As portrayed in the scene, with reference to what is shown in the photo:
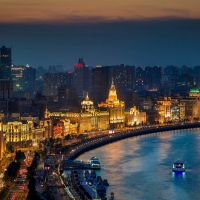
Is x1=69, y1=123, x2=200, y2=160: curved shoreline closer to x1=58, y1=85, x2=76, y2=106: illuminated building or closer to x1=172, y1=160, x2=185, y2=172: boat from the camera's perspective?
x1=172, y1=160, x2=185, y2=172: boat

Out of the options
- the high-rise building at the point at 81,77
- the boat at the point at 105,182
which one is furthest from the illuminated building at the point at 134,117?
the high-rise building at the point at 81,77

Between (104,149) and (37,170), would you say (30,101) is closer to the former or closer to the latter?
(104,149)

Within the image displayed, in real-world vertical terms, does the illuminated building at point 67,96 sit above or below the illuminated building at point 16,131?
above

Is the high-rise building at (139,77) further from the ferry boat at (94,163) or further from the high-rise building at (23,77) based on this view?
the ferry boat at (94,163)

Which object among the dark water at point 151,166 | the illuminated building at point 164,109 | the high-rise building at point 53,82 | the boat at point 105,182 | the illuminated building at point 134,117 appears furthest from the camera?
the high-rise building at point 53,82

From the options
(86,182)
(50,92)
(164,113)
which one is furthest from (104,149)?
(50,92)

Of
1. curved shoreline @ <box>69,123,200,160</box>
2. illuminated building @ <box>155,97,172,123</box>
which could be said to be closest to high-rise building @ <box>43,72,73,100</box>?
illuminated building @ <box>155,97,172,123</box>
